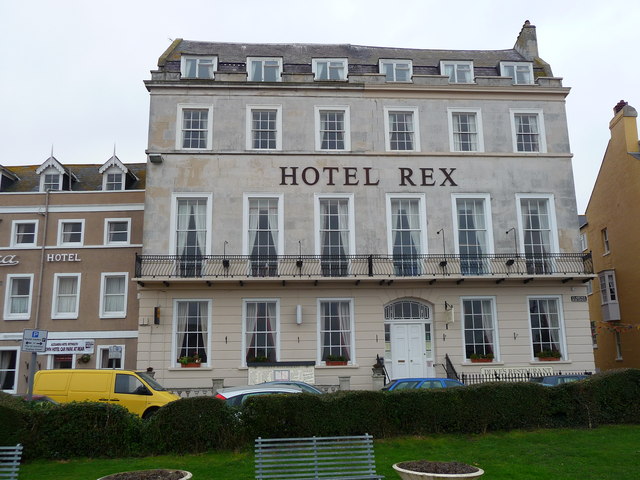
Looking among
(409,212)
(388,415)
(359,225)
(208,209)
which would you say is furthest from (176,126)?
(388,415)

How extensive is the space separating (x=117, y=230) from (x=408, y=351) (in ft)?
47.0

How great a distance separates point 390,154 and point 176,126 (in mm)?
8612

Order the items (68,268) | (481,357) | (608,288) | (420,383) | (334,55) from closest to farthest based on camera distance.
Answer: (420,383) < (481,357) < (68,268) < (334,55) < (608,288)

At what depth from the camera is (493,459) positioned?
1185cm

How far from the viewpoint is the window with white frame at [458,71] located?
26.1 metres

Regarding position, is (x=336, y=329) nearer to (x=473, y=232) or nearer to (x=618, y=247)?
(x=473, y=232)

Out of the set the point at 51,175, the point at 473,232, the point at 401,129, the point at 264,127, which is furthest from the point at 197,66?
the point at 473,232

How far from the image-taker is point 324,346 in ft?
74.8

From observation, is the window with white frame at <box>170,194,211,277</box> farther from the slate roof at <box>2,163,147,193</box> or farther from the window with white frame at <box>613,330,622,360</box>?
the window with white frame at <box>613,330,622,360</box>

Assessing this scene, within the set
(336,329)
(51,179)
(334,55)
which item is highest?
(334,55)

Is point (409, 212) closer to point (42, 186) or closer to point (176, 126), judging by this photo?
point (176, 126)

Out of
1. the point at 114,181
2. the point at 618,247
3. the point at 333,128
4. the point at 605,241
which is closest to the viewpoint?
the point at 333,128

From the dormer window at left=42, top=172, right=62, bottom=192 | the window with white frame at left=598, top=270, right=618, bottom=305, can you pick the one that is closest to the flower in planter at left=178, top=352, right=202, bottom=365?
the dormer window at left=42, top=172, right=62, bottom=192

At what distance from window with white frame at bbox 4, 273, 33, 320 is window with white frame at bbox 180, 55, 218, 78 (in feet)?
37.3
